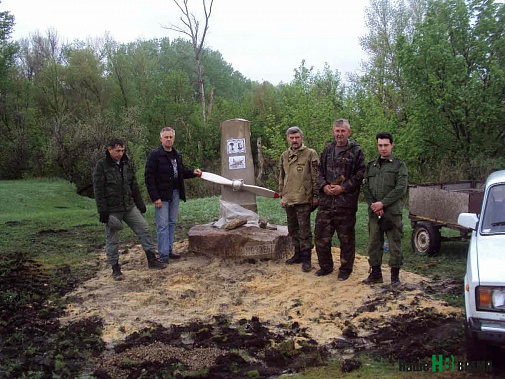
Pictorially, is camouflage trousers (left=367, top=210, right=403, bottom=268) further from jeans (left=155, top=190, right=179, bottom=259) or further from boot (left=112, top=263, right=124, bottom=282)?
boot (left=112, top=263, right=124, bottom=282)

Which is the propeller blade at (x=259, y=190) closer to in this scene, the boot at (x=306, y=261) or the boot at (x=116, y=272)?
Result: the boot at (x=306, y=261)

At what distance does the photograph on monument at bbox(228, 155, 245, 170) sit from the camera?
8.95 metres

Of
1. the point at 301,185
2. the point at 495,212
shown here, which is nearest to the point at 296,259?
the point at 301,185

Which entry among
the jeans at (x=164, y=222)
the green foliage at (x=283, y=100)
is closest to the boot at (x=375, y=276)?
the jeans at (x=164, y=222)

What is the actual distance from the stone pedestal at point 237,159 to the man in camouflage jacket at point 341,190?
2312 millimetres

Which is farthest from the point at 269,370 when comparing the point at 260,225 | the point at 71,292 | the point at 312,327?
the point at 260,225

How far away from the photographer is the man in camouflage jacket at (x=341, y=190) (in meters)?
6.67

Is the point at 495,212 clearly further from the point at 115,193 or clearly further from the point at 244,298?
the point at 115,193

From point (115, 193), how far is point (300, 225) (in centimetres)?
289

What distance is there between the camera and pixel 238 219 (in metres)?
8.52

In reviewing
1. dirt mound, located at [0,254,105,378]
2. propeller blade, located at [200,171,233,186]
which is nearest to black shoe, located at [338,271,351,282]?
propeller blade, located at [200,171,233,186]

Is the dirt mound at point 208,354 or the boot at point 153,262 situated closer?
the dirt mound at point 208,354

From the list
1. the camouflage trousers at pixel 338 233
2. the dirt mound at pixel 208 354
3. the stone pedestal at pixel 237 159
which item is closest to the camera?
the dirt mound at pixel 208 354

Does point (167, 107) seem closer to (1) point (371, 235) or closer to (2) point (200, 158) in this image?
(2) point (200, 158)
